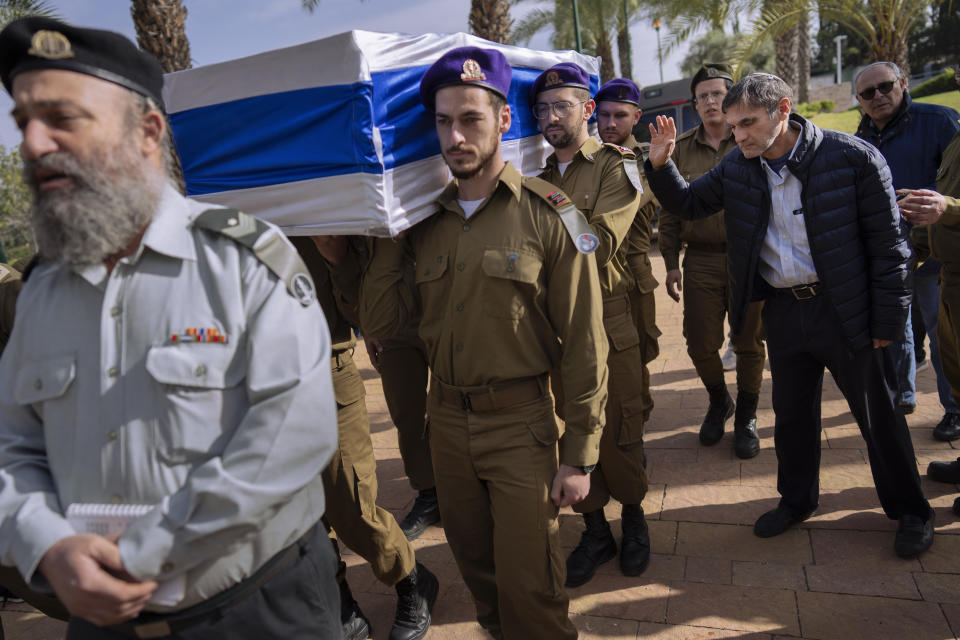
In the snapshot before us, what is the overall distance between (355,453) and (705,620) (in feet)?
5.07

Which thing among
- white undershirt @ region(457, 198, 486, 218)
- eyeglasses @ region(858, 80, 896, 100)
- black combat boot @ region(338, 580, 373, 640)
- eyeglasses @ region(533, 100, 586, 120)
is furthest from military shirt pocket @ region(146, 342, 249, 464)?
eyeglasses @ region(858, 80, 896, 100)

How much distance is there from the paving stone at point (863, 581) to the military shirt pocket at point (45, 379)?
282cm

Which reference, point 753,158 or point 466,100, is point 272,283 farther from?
point 753,158

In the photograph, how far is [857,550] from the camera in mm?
3094

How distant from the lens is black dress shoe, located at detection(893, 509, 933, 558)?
9.68ft

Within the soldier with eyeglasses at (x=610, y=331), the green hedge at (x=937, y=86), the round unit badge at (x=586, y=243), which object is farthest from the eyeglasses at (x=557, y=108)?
the green hedge at (x=937, y=86)

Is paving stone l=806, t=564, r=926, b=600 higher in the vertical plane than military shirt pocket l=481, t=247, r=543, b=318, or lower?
lower

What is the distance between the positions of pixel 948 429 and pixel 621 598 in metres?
2.40

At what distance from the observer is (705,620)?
2744 mm

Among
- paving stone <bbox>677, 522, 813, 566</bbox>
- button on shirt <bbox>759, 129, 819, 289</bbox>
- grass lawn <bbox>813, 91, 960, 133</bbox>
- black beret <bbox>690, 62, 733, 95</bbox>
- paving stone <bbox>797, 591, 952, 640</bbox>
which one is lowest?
paving stone <bbox>677, 522, 813, 566</bbox>

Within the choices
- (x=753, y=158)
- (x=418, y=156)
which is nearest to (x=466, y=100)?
(x=418, y=156)

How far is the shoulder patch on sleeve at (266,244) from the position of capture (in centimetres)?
152

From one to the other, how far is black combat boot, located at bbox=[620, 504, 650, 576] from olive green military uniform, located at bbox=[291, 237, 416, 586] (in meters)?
0.99

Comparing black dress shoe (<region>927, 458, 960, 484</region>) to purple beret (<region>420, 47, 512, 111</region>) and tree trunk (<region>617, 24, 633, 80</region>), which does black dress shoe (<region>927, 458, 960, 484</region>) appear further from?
tree trunk (<region>617, 24, 633, 80</region>)
